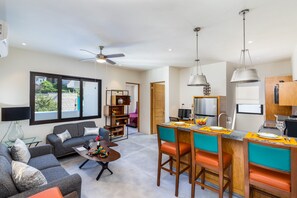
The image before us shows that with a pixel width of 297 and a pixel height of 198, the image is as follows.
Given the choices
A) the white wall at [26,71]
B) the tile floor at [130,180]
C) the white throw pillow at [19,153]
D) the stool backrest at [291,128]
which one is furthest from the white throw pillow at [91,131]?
the stool backrest at [291,128]

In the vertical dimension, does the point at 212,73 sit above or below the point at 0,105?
above

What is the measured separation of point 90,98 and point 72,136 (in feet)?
4.71

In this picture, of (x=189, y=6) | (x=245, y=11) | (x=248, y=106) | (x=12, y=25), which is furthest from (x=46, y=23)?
(x=248, y=106)

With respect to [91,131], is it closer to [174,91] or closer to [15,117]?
[15,117]

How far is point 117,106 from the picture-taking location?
569 cm

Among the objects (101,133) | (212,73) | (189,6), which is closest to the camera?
(189,6)

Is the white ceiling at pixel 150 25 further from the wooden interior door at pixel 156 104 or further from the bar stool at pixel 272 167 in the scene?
the wooden interior door at pixel 156 104

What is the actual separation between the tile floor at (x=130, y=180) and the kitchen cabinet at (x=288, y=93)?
277 cm

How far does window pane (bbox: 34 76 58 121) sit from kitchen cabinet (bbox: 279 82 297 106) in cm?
600

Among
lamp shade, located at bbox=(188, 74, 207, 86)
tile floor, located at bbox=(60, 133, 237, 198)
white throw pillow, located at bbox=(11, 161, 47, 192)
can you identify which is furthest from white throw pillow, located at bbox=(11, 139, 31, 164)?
lamp shade, located at bbox=(188, 74, 207, 86)

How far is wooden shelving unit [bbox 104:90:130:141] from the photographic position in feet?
17.8

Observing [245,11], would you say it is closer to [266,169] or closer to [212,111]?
[266,169]

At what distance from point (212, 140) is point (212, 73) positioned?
3.84m

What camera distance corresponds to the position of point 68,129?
4.27 m
